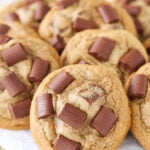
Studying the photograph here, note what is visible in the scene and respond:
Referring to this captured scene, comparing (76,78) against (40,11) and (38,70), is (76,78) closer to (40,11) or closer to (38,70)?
(38,70)

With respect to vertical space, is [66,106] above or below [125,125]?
above

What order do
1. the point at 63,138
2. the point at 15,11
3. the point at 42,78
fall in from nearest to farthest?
the point at 63,138
the point at 42,78
the point at 15,11

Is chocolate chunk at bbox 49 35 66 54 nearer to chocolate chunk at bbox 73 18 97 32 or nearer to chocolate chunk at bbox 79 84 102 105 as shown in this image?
chocolate chunk at bbox 73 18 97 32

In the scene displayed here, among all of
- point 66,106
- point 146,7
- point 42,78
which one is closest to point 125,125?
point 66,106

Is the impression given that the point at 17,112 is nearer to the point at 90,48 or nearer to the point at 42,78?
the point at 42,78

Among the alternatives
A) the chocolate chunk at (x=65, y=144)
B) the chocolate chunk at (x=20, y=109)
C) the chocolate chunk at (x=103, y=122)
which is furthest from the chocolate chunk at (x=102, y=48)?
the chocolate chunk at (x=65, y=144)

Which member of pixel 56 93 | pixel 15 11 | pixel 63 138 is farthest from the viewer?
pixel 15 11
